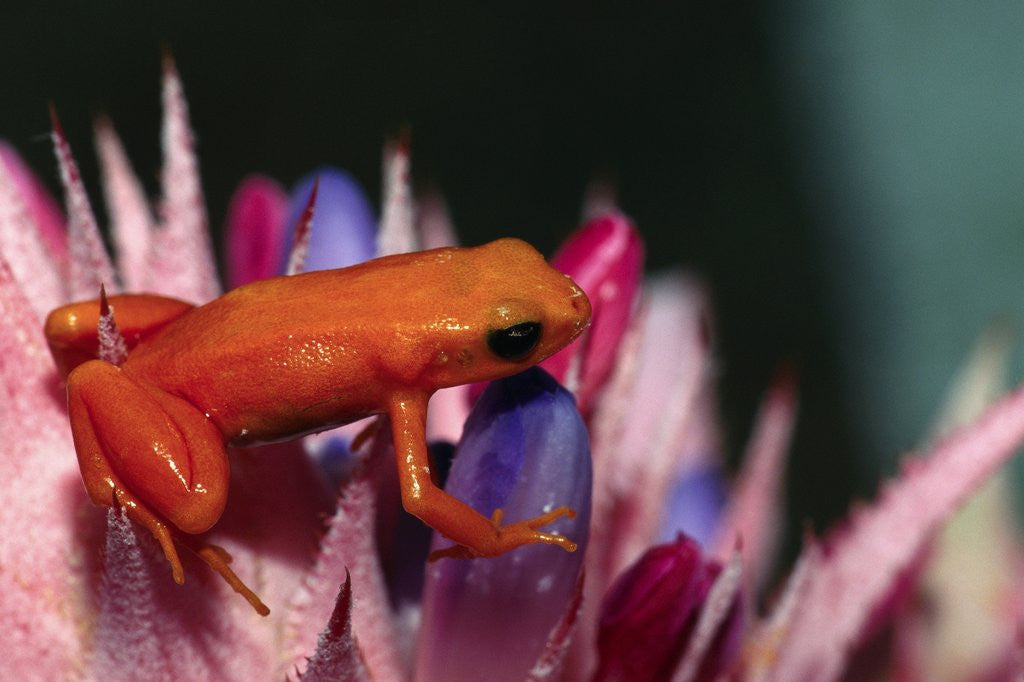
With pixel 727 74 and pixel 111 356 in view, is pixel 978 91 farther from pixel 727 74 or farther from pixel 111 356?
pixel 111 356

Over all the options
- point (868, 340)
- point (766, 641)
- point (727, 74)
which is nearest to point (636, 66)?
point (727, 74)

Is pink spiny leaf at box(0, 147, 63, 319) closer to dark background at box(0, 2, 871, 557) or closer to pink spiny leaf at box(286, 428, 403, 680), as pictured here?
pink spiny leaf at box(286, 428, 403, 680)

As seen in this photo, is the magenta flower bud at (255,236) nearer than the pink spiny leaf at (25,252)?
No

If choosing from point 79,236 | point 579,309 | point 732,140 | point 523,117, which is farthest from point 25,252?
point 732,140

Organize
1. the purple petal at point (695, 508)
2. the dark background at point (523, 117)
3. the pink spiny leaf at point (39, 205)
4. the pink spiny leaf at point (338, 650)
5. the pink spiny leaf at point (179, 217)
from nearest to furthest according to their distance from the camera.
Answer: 1. the pink spiny leaf at point (338, 650)
2. the pink spiny leaf at point (179, 217)
3. the pink spiny leaf at point (39, 205)
4. the purple petal at point (695, 508)
5. the dark background at point (523, 117)

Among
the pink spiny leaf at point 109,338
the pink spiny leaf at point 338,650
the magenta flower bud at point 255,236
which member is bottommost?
the pink spiny leaf at point 338,650

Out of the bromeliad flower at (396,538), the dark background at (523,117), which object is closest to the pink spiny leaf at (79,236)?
the bromeliad flower at (396,538)

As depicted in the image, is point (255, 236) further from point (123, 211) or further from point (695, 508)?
point (695, 508)

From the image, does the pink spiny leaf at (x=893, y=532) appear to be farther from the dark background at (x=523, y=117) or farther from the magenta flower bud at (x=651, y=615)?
the dark background at (x=523, y=117)
